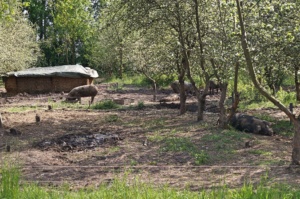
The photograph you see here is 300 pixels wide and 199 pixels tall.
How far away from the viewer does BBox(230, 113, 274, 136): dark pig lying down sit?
10.8m

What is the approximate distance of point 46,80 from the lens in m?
26.7

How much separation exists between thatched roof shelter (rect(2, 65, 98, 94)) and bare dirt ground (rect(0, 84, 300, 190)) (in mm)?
11981

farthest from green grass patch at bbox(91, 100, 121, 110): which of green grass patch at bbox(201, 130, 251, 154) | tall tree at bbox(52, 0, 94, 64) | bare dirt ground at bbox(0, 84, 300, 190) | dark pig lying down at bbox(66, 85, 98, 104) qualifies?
tall tree at bbox(52, 0, 94, 64)

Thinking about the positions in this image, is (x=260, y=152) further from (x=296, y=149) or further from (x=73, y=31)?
(x=73, y=31)

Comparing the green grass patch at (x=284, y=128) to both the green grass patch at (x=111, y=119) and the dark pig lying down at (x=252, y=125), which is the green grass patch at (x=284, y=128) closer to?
the dark pig lying down at (x=252, y=125)

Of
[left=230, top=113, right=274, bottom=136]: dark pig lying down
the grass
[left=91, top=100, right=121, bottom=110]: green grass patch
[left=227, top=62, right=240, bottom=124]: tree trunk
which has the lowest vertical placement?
the grass

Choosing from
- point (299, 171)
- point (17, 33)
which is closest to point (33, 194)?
point (299, 171)

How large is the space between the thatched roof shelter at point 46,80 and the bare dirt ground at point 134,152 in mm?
→ 11981

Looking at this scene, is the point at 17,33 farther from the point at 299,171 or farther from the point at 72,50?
the point at 299,171

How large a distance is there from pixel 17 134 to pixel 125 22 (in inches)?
171

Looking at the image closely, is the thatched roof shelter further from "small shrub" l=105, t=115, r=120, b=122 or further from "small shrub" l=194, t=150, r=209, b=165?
"small shrub" l=194, t=150, r=209, b=165

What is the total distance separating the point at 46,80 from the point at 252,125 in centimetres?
1854

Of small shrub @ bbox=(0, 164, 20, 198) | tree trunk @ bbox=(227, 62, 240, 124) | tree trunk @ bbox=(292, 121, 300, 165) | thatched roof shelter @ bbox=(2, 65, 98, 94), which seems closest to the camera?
small shrub @ bbox=(0, 164, 20, 198)

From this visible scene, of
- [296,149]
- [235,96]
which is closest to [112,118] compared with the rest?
[235,96]
